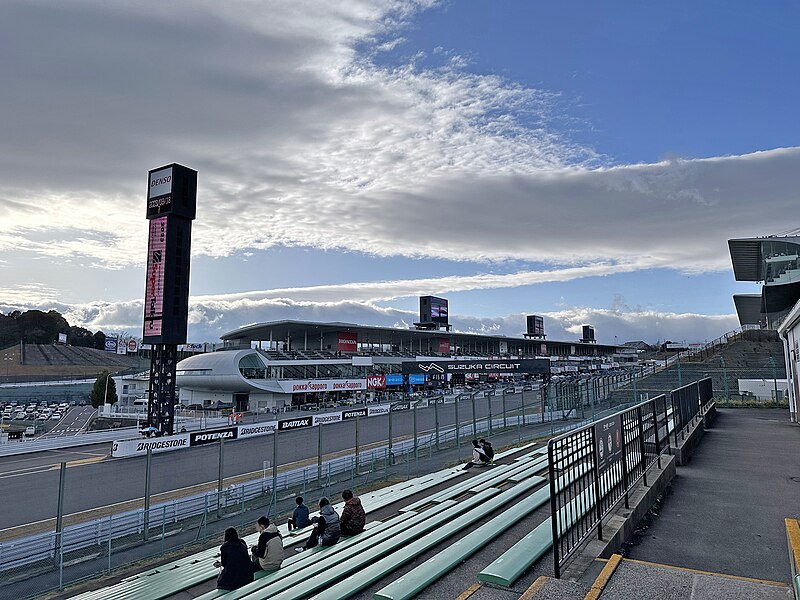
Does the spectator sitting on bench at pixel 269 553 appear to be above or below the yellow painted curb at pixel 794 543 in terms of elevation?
below

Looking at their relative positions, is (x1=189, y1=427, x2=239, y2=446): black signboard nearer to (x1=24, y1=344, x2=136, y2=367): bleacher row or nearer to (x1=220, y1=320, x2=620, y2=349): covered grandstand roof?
(x1=220, y1=320, x2=620, y2=349): covered grandstand roof

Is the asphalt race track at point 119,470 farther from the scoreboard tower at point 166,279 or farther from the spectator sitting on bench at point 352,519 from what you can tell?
the spectator sitting on bench at point 352,519

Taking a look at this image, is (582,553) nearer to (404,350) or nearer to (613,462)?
(613,462)

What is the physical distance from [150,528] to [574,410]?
24.8m

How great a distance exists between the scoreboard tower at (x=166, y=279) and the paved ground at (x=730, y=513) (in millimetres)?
34421

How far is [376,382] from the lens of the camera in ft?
234

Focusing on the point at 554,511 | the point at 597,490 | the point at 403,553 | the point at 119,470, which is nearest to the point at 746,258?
the point at 597,490

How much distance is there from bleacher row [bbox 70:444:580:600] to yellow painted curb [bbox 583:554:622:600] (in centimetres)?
53

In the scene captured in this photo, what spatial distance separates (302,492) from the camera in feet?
58.7

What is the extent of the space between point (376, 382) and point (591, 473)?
216 feet

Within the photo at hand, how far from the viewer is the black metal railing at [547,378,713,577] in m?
5.10

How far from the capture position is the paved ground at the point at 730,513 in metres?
6.04

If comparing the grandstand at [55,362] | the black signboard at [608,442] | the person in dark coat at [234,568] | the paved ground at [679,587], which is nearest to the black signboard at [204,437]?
the person in dark coat at [234,568]

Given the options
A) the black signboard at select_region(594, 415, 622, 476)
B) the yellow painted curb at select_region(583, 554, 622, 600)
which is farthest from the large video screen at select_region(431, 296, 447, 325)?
the yellow painted curb at select_region(583, 554, 622, 600)
